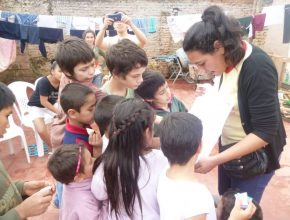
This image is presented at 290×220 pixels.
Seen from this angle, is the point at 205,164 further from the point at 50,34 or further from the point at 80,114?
the point at 50,34

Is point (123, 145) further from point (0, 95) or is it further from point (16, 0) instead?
point (16, 0)

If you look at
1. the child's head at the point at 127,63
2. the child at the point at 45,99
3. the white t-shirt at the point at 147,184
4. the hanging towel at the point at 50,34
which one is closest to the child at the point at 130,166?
the white t-shirt at the point at 147,184

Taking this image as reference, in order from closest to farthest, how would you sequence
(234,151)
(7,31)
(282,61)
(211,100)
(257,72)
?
1. (257,72)
2. (234,151)
3. (211,100)
4. (7,31)
5. (282,61)

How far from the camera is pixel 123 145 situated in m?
1.34

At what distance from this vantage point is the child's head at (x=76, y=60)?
6.07 ft

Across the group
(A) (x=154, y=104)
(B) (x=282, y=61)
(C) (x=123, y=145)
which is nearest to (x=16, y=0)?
(B) (x=282, y=61)

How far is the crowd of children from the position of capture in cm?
128

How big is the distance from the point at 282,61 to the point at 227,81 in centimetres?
544

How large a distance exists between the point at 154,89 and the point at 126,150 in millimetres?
652

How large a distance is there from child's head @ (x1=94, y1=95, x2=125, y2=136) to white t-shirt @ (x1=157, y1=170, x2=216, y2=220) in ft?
1.45

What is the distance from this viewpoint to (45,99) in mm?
3270

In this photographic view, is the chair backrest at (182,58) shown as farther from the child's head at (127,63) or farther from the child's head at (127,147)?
the child's head at (127,147)

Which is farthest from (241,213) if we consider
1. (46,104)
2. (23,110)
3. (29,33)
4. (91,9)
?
(91,9)

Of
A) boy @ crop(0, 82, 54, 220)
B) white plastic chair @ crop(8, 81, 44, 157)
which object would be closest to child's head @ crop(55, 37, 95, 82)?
boy @ crop(0, 82, 54, 220)
